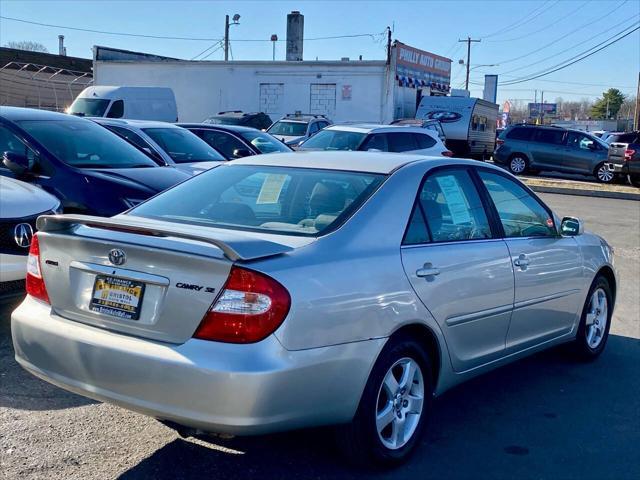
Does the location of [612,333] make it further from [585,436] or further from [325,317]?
[325,317]

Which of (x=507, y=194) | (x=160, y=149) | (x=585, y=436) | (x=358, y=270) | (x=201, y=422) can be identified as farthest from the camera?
(x=160, y=149)

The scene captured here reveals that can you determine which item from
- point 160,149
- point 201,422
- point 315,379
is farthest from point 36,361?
point 160,149

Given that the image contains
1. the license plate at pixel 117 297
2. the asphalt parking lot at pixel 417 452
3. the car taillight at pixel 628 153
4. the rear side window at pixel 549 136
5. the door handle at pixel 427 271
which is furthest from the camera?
the rear side window at pixel 549 136

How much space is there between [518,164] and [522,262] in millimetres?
22636

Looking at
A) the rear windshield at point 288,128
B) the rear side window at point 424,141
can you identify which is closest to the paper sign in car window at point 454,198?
the rear side window at point 424,141

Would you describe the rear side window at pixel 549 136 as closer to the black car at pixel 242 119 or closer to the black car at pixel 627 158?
the black car at pixel 627 158

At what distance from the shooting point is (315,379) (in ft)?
11.2

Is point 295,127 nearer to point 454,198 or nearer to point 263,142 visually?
point 263,142

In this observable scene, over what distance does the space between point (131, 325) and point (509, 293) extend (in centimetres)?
241

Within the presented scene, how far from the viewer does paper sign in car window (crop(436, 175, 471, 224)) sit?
462 centimetres

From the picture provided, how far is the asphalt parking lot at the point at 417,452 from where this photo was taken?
391cm

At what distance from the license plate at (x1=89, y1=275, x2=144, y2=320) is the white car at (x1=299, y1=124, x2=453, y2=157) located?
11.4 metres

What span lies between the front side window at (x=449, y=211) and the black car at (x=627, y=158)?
20.2 meters

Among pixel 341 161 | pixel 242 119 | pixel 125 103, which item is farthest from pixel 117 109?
pixel 341 161
